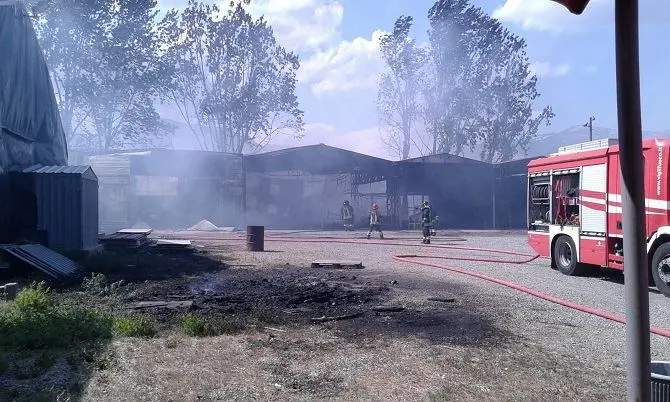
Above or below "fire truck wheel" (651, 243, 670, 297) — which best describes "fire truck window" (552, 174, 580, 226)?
above

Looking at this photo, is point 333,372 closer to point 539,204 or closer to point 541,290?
point 541,290

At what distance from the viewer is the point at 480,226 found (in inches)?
1483

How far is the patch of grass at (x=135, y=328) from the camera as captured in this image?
6.62 m

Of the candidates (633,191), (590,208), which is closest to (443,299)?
(590,208)

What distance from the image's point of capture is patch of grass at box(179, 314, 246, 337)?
6777 mm

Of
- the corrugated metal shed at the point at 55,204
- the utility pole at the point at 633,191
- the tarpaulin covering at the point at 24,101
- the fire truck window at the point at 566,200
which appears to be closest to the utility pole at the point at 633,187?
the utility pole at the point at 633,191

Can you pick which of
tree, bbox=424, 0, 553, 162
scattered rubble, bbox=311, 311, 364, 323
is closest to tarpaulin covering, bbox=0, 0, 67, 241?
scattered rubble, bbox=311, 311, 364, 323

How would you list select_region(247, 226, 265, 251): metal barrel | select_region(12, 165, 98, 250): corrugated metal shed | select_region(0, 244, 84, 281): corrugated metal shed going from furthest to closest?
select_region(247, 226, 265, 251): metal barrel
select_region(12, 165, 98, 250): corrugated metal shed
select_region(0, 244, 84, 281): corrugated metal shed

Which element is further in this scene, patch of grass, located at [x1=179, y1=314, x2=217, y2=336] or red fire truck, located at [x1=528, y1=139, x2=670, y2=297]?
red fire truck, located at [x1=528, y1=139, x2=670, y2=297]

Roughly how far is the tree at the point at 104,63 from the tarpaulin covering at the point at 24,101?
1170cm

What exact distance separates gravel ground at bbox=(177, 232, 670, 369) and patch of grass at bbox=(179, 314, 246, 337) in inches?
132

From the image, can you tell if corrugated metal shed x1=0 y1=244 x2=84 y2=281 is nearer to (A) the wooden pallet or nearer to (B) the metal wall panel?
(B) the metal wall panel

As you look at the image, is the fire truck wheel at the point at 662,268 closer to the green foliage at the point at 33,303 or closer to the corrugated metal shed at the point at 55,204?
the green foliage at the point at 33,303

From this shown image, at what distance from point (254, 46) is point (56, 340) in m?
40.4
